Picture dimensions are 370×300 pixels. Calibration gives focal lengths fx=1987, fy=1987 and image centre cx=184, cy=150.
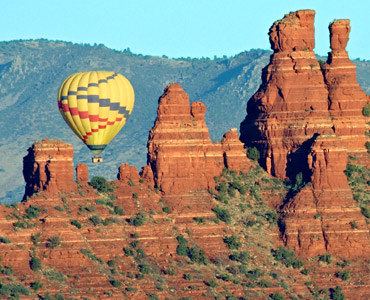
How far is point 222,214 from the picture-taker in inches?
6284

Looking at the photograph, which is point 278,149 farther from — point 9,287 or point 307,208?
point 9,287

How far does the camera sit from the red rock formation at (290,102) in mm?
165875

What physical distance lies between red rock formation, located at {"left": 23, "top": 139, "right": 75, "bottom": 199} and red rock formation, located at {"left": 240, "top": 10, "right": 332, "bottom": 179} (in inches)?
810

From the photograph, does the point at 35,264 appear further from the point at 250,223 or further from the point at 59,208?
the point at 250,223

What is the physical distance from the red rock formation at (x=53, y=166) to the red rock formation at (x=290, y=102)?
20565 mm

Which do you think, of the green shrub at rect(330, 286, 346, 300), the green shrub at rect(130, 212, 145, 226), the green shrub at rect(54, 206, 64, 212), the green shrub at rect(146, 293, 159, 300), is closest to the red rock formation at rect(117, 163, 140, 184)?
the green shrub at rect(130, 212, 145, 226)

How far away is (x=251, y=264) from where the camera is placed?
156250 mm

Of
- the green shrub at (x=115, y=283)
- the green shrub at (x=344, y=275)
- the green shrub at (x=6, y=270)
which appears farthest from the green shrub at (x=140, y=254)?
the green shrub at (x=344, y=275)

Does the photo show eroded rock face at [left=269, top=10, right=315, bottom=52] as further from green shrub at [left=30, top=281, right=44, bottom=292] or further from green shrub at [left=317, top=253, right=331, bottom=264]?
green shrub at [left=30, top=281, right=44, bottom=292]

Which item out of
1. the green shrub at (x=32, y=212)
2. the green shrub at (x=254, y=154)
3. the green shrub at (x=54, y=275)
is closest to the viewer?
the green shrub at (x=54, y=275)

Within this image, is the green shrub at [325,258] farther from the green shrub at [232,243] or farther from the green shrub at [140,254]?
the green shrub at [140,254]

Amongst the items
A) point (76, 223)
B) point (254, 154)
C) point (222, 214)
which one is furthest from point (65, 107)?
point (254, 154)

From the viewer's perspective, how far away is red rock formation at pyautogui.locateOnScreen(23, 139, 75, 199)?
153 meters

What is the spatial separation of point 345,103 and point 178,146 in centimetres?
1672
